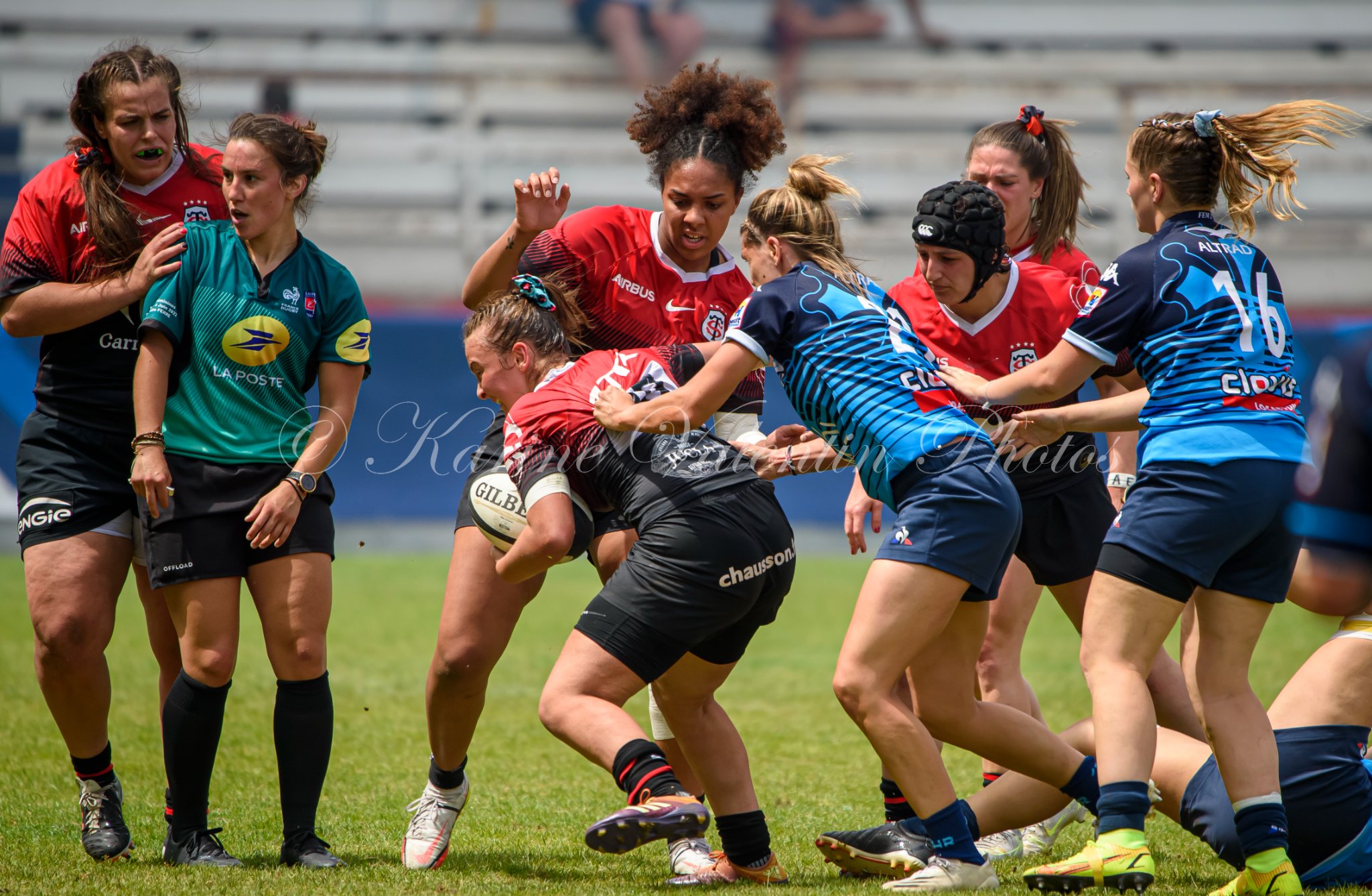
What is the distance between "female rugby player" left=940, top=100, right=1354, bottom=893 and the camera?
3.09m

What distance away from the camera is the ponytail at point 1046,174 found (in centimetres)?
423

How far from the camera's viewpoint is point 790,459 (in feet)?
12.3

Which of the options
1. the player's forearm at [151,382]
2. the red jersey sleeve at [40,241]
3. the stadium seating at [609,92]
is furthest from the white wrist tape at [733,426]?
the stadium seating at [609,92]

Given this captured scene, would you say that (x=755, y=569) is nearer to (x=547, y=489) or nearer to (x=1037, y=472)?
(x=547, y=489)

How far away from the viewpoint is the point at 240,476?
3664 mm

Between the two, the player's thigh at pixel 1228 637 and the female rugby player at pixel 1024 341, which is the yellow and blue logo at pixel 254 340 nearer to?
the female rugby player at pixel 1024 341

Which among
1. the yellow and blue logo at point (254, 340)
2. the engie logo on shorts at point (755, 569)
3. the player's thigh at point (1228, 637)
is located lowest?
the player's thigh at point (1228, 637)

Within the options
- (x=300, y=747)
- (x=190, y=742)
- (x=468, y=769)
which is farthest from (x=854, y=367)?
(x=468, y=769)

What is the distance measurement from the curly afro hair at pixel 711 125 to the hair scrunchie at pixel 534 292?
525 millimetres

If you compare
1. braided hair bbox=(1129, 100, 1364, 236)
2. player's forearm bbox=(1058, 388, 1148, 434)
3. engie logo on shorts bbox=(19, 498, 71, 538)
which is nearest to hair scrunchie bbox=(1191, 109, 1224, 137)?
braided hair bbox=(1129, 100, 1364, 236)

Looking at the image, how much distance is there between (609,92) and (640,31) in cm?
97

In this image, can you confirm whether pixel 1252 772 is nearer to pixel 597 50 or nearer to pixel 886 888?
pixel 886 888

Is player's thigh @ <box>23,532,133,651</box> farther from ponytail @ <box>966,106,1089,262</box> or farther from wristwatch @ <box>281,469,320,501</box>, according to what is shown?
ponytail @ <box>966,106,1089,262</box>

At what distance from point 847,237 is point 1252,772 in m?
14.2
